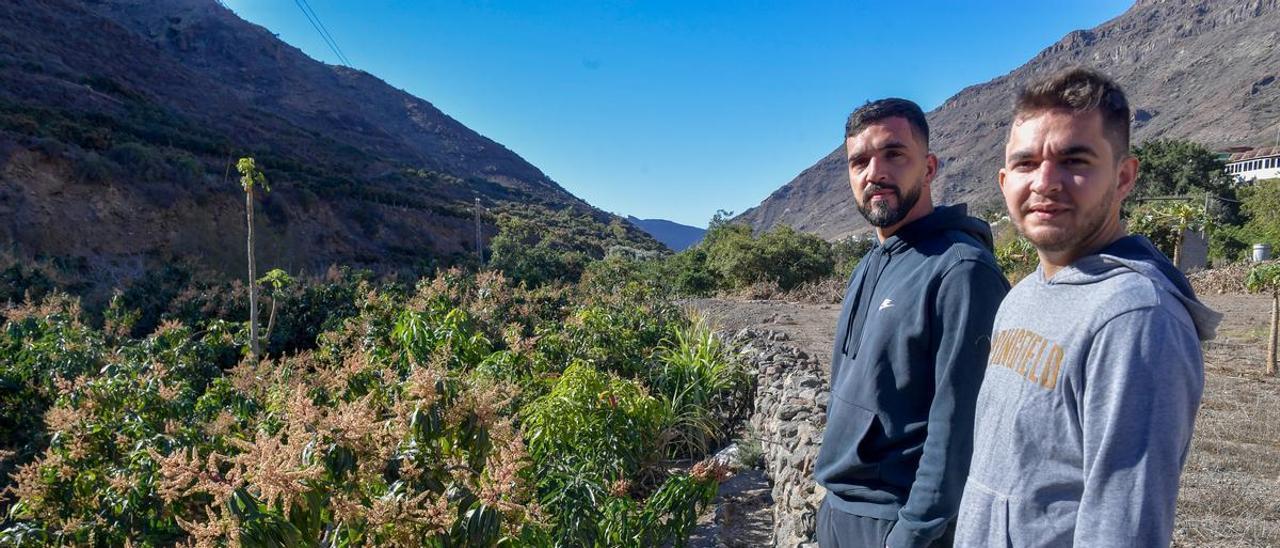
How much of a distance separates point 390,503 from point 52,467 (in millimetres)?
1626

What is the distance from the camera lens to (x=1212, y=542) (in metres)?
2.52

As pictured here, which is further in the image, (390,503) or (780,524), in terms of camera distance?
(780,524)

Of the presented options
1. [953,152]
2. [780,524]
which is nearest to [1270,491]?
[780,524]

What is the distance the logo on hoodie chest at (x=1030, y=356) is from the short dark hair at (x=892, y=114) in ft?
2.32

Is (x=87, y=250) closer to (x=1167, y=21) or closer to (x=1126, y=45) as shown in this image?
(x=1126, y=45)

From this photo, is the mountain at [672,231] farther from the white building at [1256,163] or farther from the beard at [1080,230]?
the beard at [1080,230]

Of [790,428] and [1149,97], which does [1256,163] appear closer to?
[1149,97]

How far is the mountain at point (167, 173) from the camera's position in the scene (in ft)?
54.5

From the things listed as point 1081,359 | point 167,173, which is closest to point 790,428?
point 1081,359

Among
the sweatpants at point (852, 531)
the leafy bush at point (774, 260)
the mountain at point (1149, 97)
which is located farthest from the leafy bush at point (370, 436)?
the mountain at point (1149, 97)

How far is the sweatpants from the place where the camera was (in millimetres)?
1387

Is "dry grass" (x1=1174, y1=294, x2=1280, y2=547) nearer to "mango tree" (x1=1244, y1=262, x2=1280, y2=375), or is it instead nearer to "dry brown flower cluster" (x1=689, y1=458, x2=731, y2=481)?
"mango tree" (x1=1244, y1=262, x2=1280, y2=375)

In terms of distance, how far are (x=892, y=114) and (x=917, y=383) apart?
0.70 m

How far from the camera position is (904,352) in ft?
4.53
